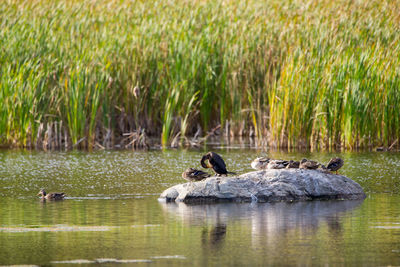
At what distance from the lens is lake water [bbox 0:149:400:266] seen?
693cm

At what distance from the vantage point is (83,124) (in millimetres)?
18484

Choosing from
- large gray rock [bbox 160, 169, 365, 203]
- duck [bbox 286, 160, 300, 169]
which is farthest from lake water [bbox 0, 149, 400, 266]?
duck [bbox 286, 160, 300, 169]

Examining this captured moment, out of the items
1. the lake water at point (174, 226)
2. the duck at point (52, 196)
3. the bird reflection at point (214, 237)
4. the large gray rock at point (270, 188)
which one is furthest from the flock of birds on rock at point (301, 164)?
the bird reflection at point (214, 237)

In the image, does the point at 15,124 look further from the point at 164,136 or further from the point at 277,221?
the point at 277,221

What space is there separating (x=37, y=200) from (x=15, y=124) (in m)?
7.68

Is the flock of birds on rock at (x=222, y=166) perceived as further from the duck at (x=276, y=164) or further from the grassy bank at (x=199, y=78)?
the grassy bank at (x=199, y=78)

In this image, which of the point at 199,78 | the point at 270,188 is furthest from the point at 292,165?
the point at 199,78

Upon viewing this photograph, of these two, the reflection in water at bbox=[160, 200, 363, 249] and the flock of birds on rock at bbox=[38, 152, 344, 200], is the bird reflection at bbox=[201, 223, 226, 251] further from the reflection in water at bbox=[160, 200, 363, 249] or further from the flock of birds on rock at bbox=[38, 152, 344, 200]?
the flock of birds on rock at bbox=[38, 152, 344, 200]

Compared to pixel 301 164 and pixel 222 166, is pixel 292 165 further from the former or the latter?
pixel 222 166

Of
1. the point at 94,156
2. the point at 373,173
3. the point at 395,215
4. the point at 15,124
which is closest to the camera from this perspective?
the point at 395,215

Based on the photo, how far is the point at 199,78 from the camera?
2023cm

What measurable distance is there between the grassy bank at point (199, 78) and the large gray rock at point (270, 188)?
252 inches

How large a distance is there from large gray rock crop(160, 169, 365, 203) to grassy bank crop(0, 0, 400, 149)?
6389 millimetres

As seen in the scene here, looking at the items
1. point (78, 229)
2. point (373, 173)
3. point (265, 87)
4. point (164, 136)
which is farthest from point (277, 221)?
point (265, 87)
